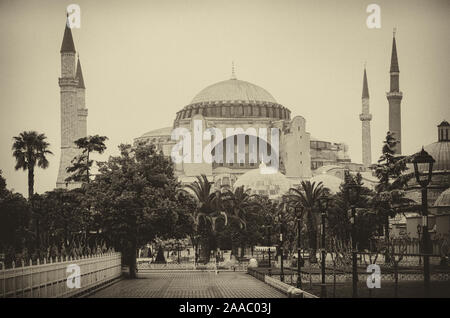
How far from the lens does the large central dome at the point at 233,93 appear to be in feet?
383

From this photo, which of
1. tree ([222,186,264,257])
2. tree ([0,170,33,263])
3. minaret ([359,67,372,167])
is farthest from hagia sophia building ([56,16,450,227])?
tree ([0,170,33,263])

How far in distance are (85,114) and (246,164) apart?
1437 inches

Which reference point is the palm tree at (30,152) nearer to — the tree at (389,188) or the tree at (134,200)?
the tree at (134,200)

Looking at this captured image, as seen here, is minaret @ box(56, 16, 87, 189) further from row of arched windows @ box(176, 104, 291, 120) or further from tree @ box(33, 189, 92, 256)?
row of arched windows @ box(176, 104, 291, 120)

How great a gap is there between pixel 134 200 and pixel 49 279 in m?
→ 12.8

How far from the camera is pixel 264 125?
109 metres

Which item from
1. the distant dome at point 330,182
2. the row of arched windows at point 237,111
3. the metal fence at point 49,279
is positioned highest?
the row of arched windows at point 237,111

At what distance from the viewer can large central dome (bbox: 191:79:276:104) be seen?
116812 mm

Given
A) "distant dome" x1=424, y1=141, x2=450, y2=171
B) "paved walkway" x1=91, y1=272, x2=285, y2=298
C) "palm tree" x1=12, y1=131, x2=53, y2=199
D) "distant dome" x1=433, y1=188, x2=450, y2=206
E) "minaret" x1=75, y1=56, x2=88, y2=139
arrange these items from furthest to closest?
"minaret" x1=75, y1=56, x2=88, y2=139, "distant dome" x1=424, y1=141, x2=450, y2=171, "distant dome" x1=433, y1=188, x2=450, y2=206, "palm tree" x1=12, y1=131, x2=53, y2=199, "paved walkway" x1=91, y1=272, x2=285, y2=298

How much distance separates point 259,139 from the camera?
11006 centimetres

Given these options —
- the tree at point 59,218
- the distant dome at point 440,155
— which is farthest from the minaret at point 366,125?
the tree at point 59,218

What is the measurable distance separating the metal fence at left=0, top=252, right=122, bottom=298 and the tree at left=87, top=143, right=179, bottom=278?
557cm
